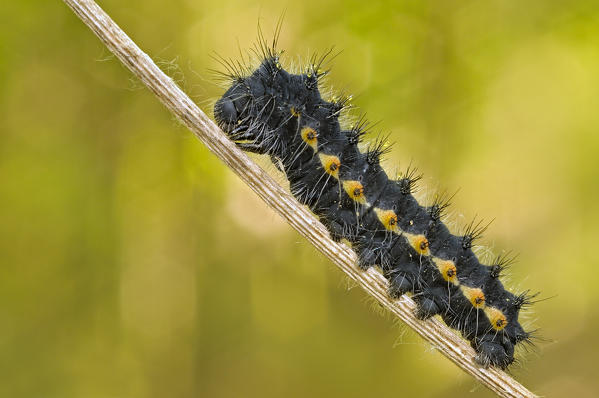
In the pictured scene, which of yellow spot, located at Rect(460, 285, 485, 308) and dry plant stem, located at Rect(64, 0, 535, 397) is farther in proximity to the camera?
yellow spot, located at Rect(460, 285, 485, 308)

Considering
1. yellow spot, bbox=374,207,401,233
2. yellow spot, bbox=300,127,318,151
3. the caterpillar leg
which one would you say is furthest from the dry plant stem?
yellow spot, bbox=300,127,318,151

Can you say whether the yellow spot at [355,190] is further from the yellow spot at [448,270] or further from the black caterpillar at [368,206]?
the yellow spot at [448,270]

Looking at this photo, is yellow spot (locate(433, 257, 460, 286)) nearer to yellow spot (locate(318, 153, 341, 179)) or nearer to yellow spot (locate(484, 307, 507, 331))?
yellow spot (locate(484, 307, 507, 331))

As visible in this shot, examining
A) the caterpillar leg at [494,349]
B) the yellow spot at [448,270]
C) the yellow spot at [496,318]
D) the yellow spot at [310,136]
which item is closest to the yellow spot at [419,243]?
the yellow spot at [448,270]

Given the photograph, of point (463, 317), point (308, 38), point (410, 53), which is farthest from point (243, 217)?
point (463, 317)

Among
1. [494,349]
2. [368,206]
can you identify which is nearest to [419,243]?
[368,206]
